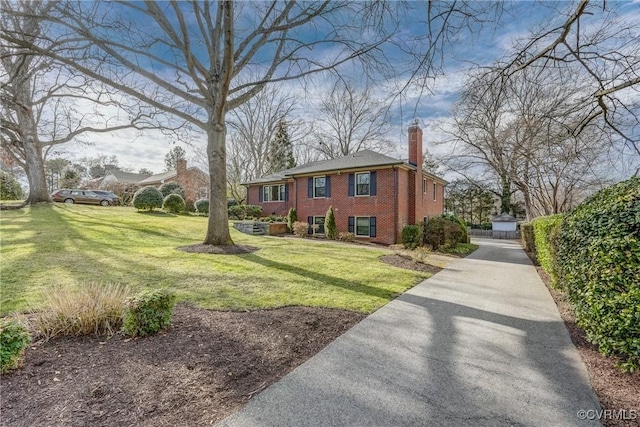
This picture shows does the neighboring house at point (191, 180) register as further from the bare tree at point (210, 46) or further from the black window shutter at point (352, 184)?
the bare tree at point (210, 46)

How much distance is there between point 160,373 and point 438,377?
2.77m

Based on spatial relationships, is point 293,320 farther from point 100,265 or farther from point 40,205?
point 40,205

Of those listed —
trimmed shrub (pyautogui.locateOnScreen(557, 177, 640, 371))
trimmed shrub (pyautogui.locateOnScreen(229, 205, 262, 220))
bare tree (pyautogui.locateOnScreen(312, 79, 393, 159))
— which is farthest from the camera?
bare tree (pyautogui.locateOnScreen(312, 79, 393, 159))

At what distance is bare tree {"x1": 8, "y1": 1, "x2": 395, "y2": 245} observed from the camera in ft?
25.9

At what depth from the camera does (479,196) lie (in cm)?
3459

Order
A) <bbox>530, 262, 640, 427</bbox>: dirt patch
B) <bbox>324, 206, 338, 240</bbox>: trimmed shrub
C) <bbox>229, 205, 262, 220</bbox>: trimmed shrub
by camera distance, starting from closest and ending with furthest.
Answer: <bbox>530, 262, 640, 427</bbox>: dirt patch → <bbox>324, 206, 338, 240</bbox>: trimmed shrub → <bbox>229, 205, 262, 220</bbox>: trimmed shrub

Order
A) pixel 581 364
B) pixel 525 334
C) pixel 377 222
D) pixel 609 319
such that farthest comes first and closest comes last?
pixel 377 222 < pixel 525 334 < pixel 581 364 < pixel 609 319

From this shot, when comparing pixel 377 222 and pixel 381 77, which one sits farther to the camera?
pixel 377 222

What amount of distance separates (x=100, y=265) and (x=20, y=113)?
1698cm

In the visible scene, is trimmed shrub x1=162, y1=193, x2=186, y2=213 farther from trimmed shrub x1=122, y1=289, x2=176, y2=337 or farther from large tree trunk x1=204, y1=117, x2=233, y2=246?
trimmed shrub x1=122, y1=289, x2=176, y2=337

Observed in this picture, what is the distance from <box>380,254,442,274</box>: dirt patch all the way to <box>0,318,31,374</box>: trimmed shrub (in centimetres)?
830

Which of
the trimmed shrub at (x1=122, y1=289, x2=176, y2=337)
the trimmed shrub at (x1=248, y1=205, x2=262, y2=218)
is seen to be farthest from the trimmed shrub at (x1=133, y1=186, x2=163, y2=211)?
the trimmed shrub at (x1=122, y1=289, x2=176, y2=337)

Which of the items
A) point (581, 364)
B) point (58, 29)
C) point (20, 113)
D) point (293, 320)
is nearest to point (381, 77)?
point (293, 320)

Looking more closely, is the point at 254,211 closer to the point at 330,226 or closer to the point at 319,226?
the point at 319,226
